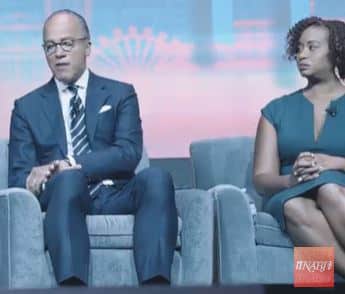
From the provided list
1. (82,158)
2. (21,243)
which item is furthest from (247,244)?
(21,243)

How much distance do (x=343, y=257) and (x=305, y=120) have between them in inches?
23.7

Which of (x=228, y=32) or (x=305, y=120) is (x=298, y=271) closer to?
(x=305, y=120)

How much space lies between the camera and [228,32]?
4.23m

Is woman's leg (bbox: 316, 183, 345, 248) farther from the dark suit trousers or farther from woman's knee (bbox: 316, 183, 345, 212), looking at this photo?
the dark suit trousers

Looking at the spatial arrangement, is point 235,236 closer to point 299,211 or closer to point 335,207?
point 299,211

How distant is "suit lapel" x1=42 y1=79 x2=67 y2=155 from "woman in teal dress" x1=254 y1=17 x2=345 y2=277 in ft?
2.21

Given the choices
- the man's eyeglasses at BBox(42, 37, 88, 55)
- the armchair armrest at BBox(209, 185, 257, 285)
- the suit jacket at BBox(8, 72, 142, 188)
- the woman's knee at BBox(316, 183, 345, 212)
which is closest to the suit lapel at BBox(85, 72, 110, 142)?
the suit jacket at BBox(8, 72, 142, 188)

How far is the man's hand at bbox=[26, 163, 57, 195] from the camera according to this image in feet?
10.4

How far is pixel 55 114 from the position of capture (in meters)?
3.41

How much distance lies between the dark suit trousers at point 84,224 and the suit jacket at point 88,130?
0.16m

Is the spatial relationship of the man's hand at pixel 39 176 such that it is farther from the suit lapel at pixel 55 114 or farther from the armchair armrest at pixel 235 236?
the armchair armrest at pixel 235 236

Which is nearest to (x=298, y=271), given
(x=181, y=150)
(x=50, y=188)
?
(x=50, y=188)

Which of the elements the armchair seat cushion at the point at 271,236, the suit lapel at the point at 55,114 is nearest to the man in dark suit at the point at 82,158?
the suit lapel at the point at 55,114

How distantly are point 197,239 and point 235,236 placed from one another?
5.1 inches
